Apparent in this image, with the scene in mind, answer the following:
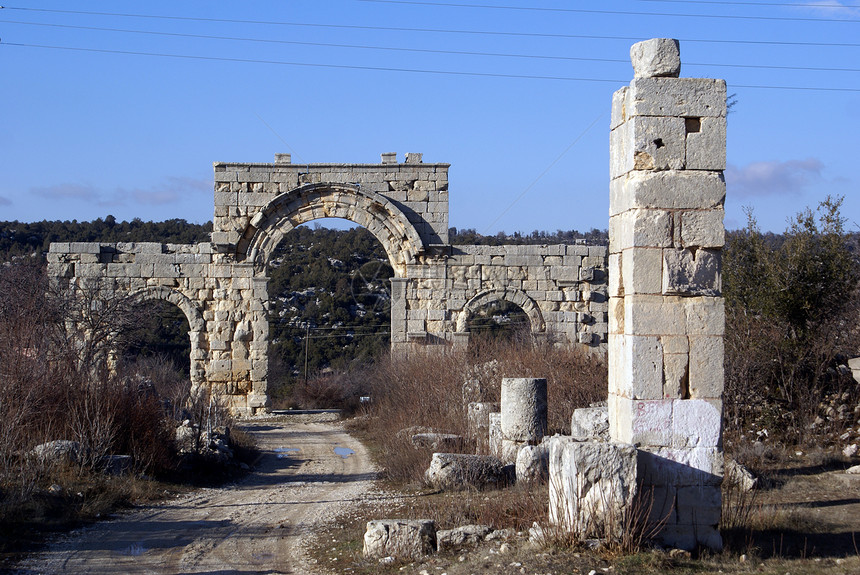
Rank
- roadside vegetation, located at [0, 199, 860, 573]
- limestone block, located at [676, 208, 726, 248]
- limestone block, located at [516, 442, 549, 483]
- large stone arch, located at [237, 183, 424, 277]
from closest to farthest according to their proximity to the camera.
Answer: limestone block, located at [676, 208, 726, 248] < roadside vegetation, located at [0, 199, 860, 573] < limestone block, located at [516, 442, 549, 483] < large stone arch, located at [237, 183, 424, 277]

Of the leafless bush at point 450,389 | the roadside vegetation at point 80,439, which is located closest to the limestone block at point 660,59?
the leafless bush at point 450,389

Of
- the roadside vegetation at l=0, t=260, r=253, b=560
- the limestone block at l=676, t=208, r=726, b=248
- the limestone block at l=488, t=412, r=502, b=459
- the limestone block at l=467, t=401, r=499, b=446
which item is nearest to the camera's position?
the limestone block at l=676, t=208, r=726, b=248

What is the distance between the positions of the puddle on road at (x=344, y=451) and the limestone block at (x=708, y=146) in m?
8.32

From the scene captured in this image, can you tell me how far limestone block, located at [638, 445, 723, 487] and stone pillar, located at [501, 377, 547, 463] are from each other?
4102 mm

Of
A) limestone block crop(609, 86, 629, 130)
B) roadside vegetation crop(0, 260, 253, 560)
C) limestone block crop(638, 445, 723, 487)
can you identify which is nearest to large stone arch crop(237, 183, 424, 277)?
roadside vegetation crop(0, 260, 253, 560)

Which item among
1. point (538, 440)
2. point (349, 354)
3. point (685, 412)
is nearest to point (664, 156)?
point (685, 412)

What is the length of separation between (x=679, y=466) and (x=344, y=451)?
822 cm

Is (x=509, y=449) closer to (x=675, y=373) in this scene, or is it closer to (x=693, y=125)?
(x=675, y=373)

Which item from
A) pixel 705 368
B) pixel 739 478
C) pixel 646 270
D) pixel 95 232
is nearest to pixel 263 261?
pixel 739 478

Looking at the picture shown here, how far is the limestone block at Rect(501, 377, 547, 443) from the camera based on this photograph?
10.7 metres

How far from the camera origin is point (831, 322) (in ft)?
42.2

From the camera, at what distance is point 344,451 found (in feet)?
45.9

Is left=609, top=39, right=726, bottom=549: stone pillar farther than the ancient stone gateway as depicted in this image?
No

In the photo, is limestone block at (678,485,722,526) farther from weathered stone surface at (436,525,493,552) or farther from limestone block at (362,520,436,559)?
limestone block at (362,520,436,559)
